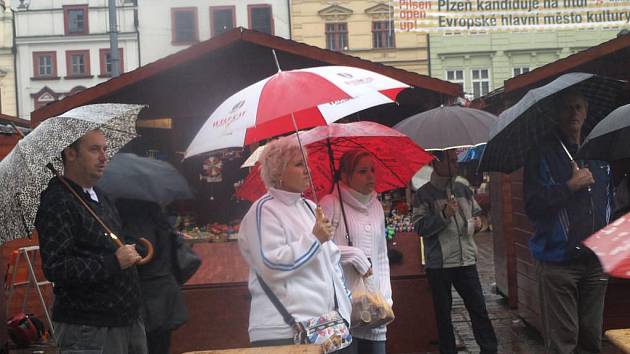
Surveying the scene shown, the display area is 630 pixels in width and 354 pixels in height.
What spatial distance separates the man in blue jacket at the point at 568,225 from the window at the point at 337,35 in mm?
33791

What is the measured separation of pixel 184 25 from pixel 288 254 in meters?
38.8

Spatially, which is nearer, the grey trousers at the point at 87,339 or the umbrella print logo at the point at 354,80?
the grey trousers at the point at 87,339

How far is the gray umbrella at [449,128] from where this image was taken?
20.4ft

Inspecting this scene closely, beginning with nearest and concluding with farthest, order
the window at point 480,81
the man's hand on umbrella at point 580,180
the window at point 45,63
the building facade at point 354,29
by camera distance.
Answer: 1. the man's hand on umbrella at point 580,180
2. the window at point 480,81
3. the building facade at point 354,29
4. the window at point 45,63

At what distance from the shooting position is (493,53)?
120 ft

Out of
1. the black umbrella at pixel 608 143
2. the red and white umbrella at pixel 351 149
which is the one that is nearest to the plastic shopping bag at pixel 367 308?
the red and white umbrella at pixel 351 149

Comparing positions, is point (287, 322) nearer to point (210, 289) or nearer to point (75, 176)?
point (75, 176)

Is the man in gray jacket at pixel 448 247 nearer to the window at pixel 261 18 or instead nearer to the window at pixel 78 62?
the window at pixel 261 18

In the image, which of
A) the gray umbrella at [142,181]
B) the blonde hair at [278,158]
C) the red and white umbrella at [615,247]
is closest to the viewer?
the red and white umbrella at [615,247]

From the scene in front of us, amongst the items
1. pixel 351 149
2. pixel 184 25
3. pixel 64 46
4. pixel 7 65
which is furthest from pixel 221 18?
pixel 351 149

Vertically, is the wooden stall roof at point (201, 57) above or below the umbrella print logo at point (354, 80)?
above

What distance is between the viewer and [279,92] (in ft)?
12.6

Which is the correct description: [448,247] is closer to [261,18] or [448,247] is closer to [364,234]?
[364,234]

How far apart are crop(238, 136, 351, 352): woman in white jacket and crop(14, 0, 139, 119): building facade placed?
39.0 meters
